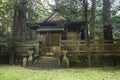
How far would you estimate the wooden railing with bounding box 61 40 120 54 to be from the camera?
16.7 meters

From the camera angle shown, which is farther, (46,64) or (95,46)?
(46,64)

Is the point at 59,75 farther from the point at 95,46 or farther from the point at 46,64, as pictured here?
the point at 95,46

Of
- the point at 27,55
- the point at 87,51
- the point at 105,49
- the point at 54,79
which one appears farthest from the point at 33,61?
the point at 54,79

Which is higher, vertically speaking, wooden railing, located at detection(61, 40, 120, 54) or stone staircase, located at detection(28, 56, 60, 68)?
wooden railing, located at detection(61, 40, 120, 54)

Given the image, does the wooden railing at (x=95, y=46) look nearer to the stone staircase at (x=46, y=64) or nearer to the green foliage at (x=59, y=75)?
the stone staircase at (x=46, y=64)

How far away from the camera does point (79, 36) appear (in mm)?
25969

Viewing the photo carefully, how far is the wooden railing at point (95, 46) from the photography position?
1672 cm

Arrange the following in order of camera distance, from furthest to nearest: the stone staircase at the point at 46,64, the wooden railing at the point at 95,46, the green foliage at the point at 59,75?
the stone staircase at the point at 46,64 → the wooden railing at the point at 95,46 → the green foliage at the point at 59,75

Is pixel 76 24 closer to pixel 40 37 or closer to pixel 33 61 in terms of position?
pixel 40 37

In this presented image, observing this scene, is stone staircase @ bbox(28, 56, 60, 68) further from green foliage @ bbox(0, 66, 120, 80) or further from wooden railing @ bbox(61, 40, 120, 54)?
green foliage @ bbox(0, 66, 120, 80)

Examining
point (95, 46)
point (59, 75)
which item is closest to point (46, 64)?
point (95, 46)

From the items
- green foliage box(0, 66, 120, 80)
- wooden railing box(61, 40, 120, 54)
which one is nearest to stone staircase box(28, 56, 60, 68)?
wooden railing box(61, 40, 120, 54)

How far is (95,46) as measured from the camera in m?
17.0

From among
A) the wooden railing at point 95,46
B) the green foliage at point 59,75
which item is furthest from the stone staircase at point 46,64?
the green foliage at point 59,75
